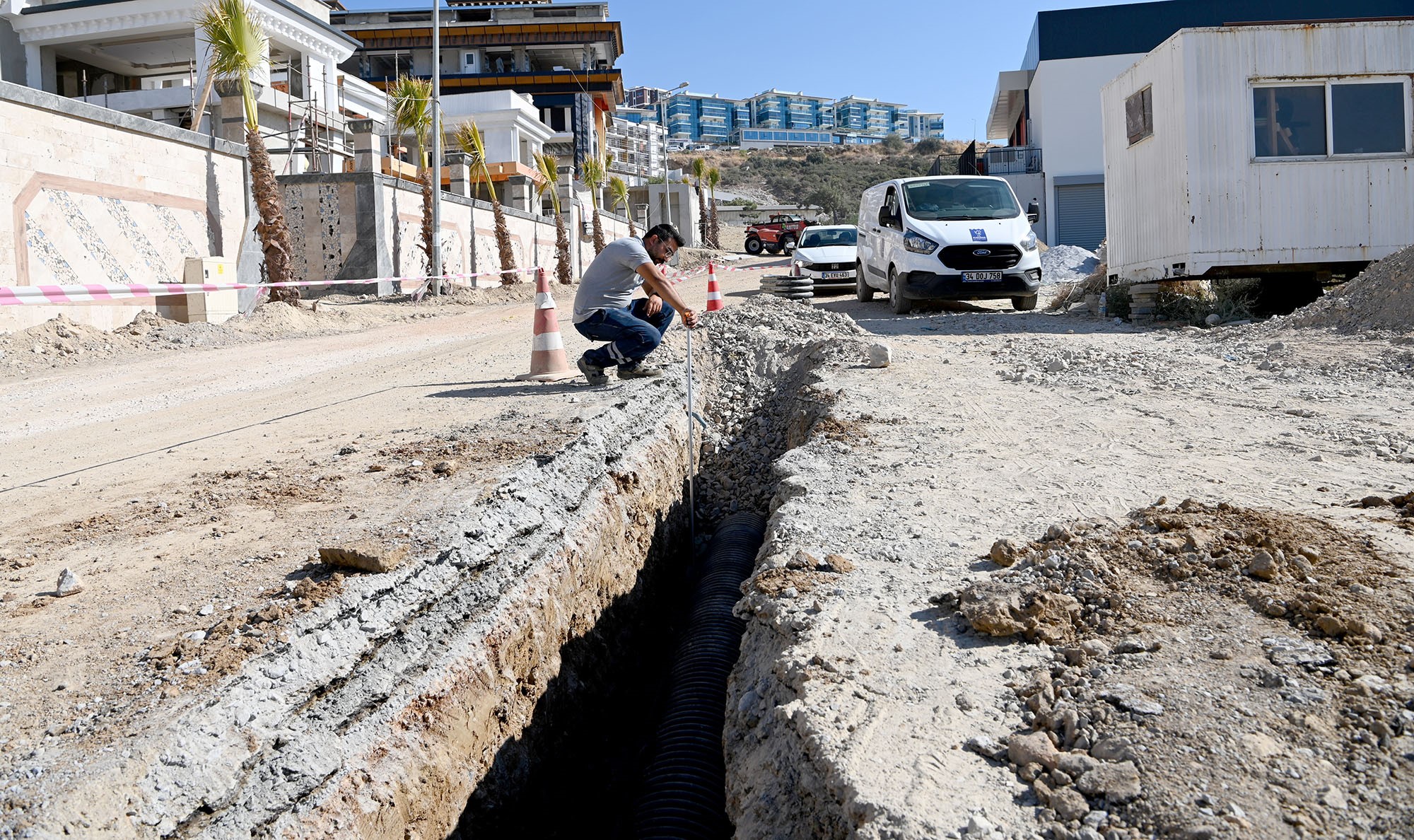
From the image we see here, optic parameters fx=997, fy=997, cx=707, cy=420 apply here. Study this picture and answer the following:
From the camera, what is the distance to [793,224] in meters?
45.5

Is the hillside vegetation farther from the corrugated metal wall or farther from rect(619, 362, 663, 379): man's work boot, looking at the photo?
rect(619, 362, 663, 379): man's work boot

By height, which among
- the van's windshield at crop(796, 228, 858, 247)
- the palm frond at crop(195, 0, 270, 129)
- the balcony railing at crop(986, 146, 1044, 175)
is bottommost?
the van's windshield at crop(796, 228, 858, 247)

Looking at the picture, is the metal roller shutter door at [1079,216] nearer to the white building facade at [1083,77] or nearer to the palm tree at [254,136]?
the white building facade at [1083,77]

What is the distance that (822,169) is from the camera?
90375 mm

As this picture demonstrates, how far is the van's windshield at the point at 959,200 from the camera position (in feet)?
43.9

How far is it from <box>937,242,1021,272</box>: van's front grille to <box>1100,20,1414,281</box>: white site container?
2108 mm

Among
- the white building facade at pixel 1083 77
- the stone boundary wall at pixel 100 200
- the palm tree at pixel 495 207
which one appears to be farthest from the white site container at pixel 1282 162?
the white building facade at pixel 1083 77

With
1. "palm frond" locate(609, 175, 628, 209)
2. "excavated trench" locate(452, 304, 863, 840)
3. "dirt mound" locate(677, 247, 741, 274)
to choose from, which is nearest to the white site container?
"excavated trench" locate(452, 304, 863, 840)

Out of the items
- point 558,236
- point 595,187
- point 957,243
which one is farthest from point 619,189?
point 957,243

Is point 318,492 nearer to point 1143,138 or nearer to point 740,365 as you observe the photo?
point 740,365

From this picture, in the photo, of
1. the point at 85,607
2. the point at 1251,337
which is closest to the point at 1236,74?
the point at 1251,337

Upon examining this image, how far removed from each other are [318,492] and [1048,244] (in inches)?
1211

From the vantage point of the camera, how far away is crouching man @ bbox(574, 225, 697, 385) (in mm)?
6941

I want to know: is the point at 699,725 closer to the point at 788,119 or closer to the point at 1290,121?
the point at 1290,121
